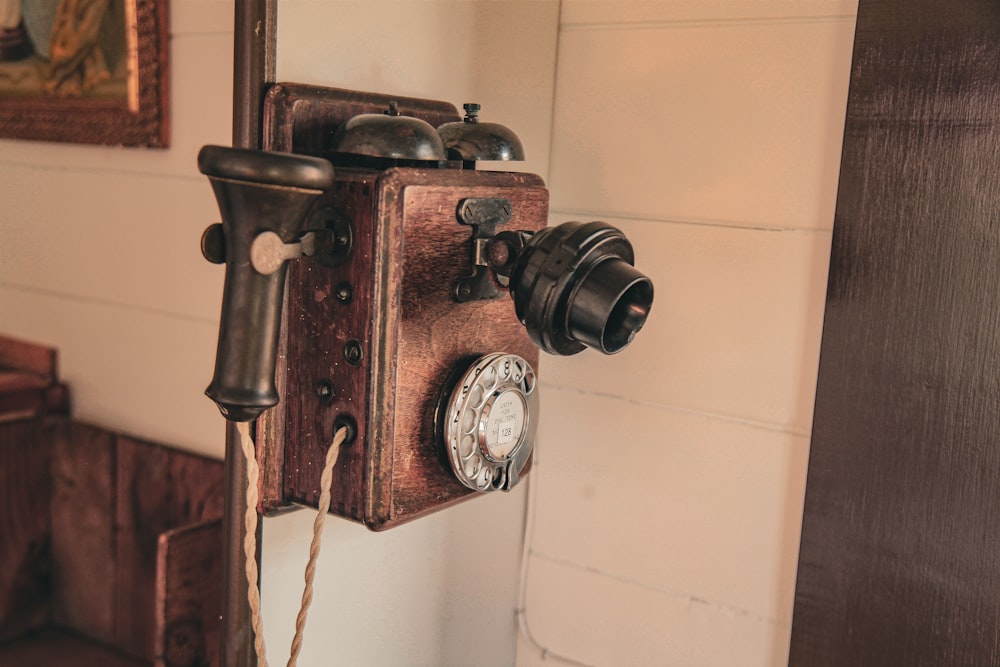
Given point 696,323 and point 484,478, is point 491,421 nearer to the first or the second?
point 484,478

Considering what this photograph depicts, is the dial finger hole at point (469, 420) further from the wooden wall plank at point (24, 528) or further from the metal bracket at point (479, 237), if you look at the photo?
the wooden wall plank at point (24, 528)

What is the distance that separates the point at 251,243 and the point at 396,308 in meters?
0.18

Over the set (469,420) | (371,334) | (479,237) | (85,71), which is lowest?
(469,420)

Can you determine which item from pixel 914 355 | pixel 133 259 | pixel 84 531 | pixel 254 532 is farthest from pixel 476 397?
pixel 84 531

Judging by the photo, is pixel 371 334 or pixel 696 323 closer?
pixel 371 334

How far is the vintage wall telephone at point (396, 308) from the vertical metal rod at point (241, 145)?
0.07ft

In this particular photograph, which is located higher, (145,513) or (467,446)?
(467,446)

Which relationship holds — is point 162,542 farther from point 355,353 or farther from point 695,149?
point 695,149

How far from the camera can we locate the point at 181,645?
138 cm

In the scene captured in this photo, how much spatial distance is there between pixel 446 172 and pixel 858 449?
29.0 inches

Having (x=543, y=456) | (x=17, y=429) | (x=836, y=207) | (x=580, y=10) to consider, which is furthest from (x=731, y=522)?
(x=17, y=429)

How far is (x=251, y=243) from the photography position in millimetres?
882

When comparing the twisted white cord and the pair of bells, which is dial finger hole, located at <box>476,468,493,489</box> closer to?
the twisted white cord

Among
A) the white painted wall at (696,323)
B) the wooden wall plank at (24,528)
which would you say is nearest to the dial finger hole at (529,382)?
the white painted wall at (696,323)
